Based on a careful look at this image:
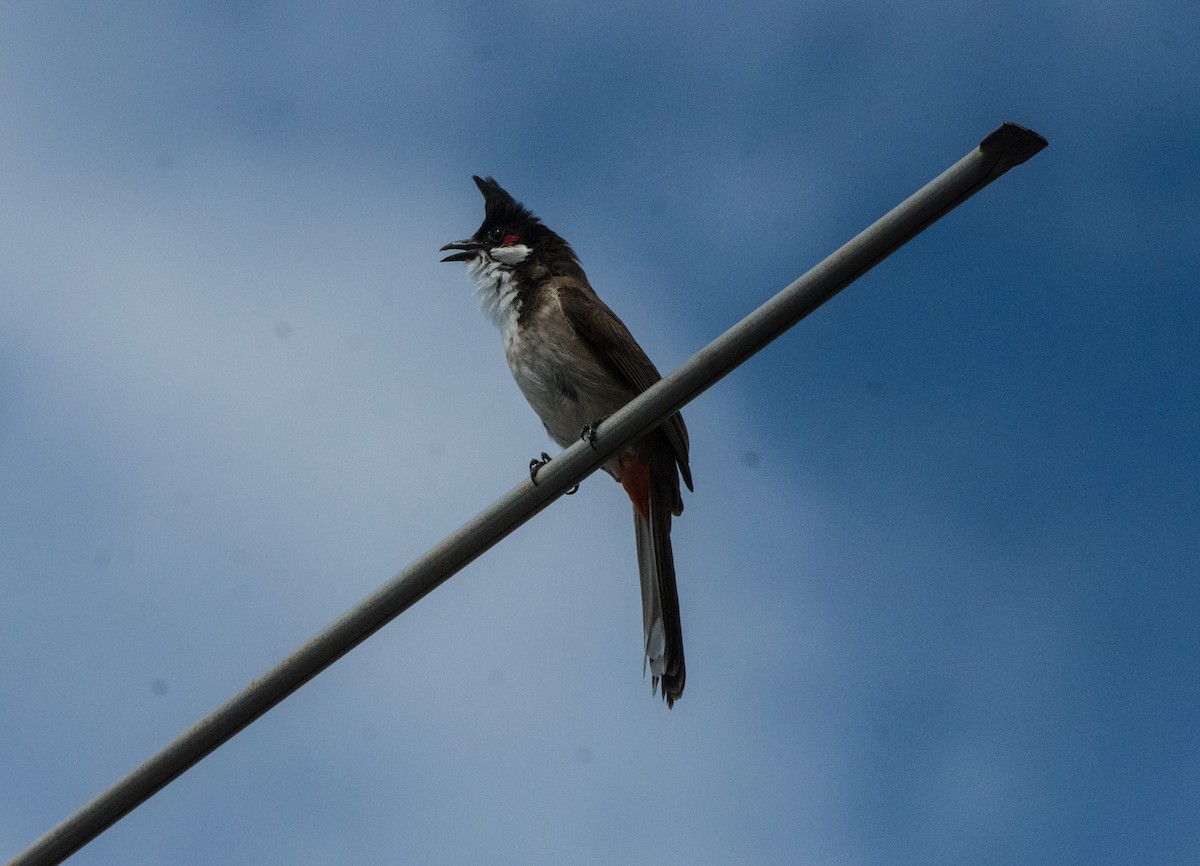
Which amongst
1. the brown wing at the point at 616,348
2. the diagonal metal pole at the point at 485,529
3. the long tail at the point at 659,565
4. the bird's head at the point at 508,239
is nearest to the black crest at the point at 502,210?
the bird's head at the point at 508,239

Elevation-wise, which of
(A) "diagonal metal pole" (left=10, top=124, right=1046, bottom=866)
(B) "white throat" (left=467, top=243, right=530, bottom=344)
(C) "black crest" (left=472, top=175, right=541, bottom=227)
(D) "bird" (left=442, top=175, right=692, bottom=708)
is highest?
(C) "black crest" (left=472, top=175, right=541, bottom=227)

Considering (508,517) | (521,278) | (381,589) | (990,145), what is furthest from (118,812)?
(521,278)

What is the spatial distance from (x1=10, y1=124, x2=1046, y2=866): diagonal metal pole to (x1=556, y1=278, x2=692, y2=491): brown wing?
2.69 meters

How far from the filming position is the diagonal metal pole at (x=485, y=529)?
97.3 inches

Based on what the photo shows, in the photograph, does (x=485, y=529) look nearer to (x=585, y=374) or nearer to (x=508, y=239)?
(x=585, y=374)

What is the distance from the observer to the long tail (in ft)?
15.7

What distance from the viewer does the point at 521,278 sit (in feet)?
20.1

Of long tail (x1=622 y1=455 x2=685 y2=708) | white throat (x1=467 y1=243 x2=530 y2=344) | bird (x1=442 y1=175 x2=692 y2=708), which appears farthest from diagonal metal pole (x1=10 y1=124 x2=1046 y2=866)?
white throat (x1=467 y1=243 x2=530 y2=344)

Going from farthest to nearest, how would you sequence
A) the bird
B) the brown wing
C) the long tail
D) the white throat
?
the white throat
the brown wing
the bird
the long tail

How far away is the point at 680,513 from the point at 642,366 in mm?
703

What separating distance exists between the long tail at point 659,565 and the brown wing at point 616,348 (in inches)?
4.7

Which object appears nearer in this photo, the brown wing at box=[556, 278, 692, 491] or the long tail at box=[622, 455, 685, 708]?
the long tail at box=[622, 455, 685, 708]

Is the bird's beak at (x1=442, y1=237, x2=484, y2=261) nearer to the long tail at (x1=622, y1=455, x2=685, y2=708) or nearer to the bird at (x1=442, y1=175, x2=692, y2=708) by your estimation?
the bird at (x1=442, y1=175, x2=692, y2=708)

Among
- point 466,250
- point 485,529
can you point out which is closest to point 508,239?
point 466,250
